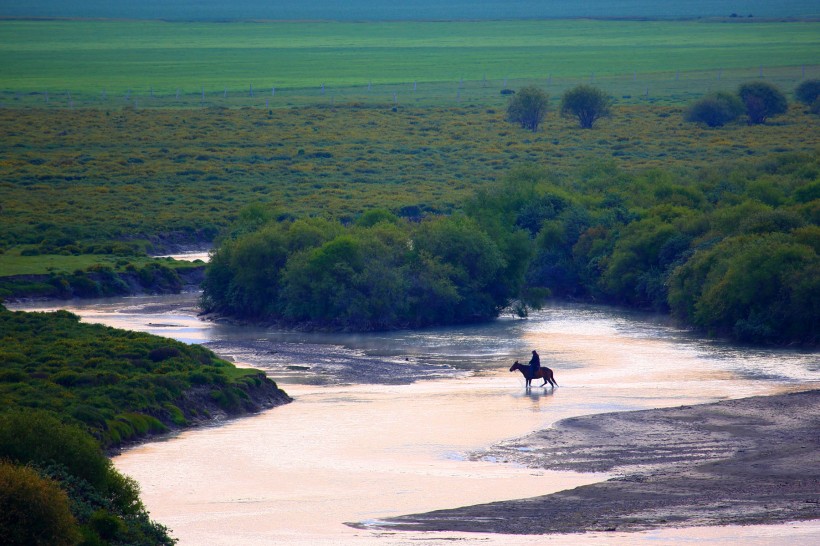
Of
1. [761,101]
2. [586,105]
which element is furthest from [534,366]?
[761,101]

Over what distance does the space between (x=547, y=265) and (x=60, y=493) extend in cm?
4611

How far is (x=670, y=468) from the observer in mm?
30234

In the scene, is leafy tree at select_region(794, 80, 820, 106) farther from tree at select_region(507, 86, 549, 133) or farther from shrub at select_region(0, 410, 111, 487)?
shrub at select_region(0, 410, 111, 487)

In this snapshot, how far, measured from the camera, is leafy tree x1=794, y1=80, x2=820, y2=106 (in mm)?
129625

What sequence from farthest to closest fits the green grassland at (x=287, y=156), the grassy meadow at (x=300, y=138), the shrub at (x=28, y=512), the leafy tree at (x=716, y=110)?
the leafy tree at (x=716, y=110), the grassy meadow at (x=300, y=138), the green grassland at (x=287, y=156), the shrub at (x=28, y=512)

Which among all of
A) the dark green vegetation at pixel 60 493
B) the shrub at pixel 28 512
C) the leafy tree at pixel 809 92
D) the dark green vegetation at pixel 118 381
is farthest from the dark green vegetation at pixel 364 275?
the leafy tree at pixel 809 92

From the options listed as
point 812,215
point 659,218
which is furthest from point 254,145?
point 812,215

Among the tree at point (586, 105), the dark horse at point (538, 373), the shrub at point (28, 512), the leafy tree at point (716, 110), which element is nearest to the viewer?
the shrub at point (28, 512)

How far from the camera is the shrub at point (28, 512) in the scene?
20188mm

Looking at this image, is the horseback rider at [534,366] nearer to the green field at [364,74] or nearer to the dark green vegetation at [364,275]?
the dark green vegetation at [364,275]

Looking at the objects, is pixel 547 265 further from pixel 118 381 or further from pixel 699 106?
pixel 699 106

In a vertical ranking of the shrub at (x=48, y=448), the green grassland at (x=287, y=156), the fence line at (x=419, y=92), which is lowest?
the shrub at (x=48, y=448)

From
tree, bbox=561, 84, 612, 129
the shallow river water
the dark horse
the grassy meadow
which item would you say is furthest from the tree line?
the dark horse

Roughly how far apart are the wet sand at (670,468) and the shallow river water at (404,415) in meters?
0.72
